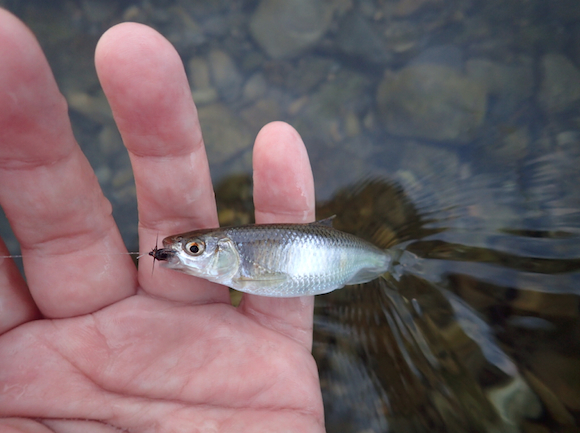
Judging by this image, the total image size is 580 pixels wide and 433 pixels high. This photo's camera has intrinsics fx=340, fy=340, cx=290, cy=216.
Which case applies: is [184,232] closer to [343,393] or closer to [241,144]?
[241,144]

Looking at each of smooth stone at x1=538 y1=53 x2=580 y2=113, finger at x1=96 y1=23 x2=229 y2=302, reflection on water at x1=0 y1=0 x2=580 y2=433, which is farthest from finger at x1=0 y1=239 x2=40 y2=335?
smooth stone at x1=538 y1=53 x2=580 y2=113

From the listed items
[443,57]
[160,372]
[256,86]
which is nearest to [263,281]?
[160,372]

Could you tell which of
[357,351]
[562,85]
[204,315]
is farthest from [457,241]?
[204,315]

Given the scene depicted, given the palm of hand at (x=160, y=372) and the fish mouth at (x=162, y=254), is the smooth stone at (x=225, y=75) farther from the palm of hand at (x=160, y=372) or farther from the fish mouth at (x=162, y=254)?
the palm of hand at (x=160, y=372)

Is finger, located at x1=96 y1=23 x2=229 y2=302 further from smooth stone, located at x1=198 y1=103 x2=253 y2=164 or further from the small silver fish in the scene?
smooth stone, located at x1=198 y1=103 x2=253 y2=164

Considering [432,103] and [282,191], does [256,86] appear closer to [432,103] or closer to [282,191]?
[282,191]

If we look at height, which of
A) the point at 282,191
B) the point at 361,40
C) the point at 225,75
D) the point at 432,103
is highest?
the point at 361,40
